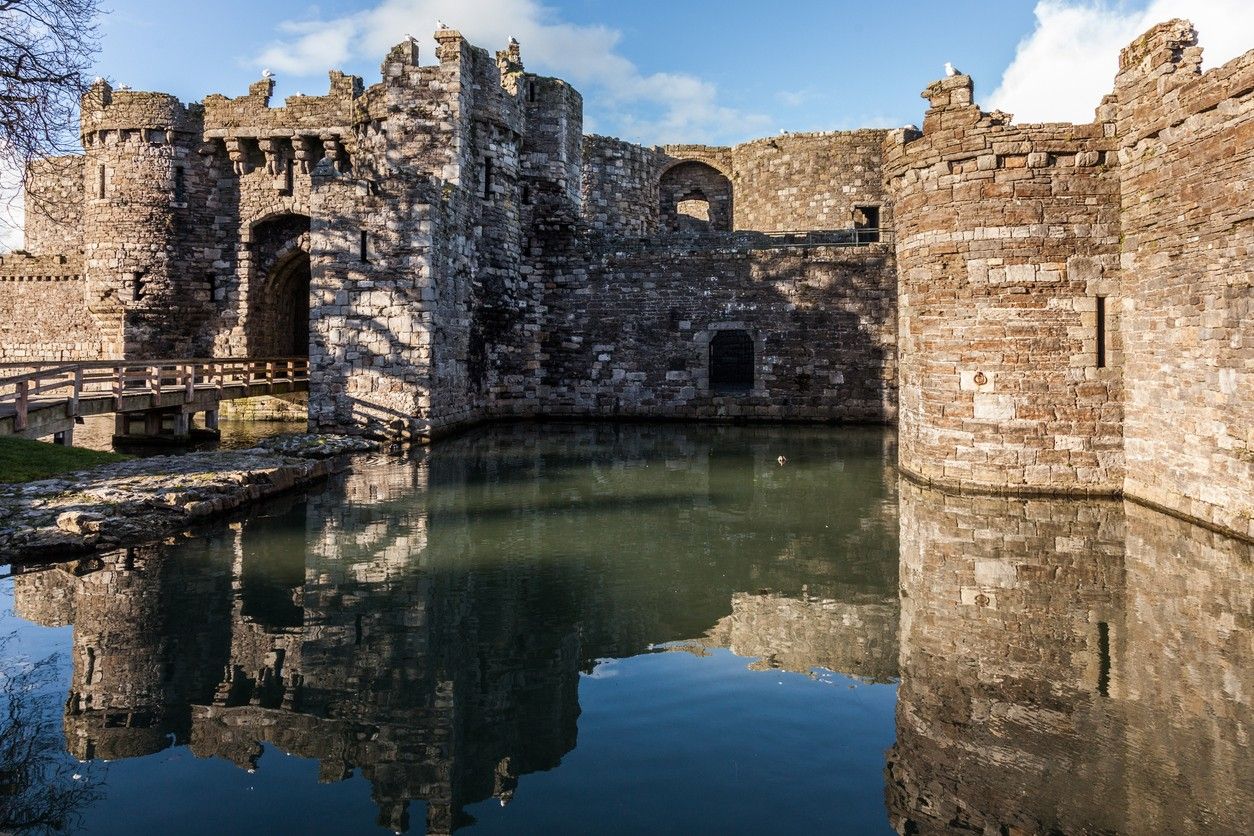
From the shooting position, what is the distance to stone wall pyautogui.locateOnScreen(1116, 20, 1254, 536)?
738cm

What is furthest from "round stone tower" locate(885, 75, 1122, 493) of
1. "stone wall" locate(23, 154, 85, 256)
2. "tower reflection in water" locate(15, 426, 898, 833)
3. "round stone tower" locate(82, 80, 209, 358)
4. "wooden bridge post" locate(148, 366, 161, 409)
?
"stone wall" locate(23, 154, 85, 256)

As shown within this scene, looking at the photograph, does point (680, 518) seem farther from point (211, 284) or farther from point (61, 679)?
point (211, 284)

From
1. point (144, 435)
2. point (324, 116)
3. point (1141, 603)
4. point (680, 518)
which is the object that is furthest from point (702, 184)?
point (1141, 603)

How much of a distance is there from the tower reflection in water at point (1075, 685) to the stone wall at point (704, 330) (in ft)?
39.7

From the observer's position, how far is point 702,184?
86.4 ft

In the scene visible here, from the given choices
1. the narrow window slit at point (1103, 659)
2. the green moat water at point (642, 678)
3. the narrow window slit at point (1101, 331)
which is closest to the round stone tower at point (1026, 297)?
the narrow window slit at point (1101, 331)

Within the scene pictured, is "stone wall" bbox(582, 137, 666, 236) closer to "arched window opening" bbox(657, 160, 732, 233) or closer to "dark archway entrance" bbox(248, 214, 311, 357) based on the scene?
"arched window opening" bbox(657, 160, 732, 233)

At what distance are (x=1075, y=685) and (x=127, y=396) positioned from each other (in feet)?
47.2

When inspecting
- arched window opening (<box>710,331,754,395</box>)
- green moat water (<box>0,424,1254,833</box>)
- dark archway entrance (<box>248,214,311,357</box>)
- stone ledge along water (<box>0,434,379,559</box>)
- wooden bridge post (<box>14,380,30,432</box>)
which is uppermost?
dark archway entrance (<box>248,214,311,357</box>)

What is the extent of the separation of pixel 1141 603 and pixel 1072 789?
292cm

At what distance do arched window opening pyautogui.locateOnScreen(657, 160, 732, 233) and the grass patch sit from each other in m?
18.2

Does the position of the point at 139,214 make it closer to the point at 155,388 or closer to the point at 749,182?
the point at 155,388

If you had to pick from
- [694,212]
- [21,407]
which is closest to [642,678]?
[21,407]

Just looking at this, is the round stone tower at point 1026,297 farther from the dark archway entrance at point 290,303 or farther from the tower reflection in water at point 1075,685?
the dark archway entrance at point 290,303
